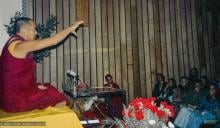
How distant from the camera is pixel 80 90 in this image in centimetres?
598

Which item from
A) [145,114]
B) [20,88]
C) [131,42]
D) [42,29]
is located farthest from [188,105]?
[20,88]

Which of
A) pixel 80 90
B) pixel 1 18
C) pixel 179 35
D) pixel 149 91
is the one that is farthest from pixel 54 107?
pixel 179 35

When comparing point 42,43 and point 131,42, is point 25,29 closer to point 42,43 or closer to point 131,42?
point 42,43

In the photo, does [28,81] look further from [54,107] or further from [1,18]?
[1,18]

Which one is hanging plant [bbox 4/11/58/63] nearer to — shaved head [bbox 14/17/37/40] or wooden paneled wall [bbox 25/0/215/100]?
wooden paneled wall [bbox 25/0/215/100]

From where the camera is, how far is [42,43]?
2.87 m

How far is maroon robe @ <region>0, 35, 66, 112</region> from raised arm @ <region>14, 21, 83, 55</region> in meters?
0.13

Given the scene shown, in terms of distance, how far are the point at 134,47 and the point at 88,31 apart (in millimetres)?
1448

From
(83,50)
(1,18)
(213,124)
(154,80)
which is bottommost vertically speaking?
(213,124)

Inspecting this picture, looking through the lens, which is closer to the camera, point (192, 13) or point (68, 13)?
point (68, 13)

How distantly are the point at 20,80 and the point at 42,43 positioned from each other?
1.66ft

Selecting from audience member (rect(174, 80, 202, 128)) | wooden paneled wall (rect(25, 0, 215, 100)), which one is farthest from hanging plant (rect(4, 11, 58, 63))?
audience member (rect(174, 80, 202, 128))

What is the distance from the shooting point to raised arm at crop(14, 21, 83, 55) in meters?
2.84

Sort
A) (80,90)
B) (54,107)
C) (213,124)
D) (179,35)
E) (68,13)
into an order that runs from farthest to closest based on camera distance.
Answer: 1. (179,35)
2. (68,13)
3. (213,124)
4. (80,90)
5. (54,107)
